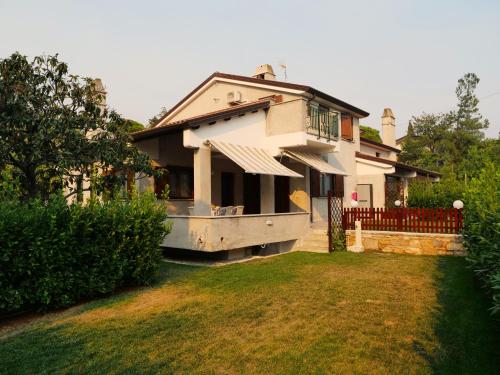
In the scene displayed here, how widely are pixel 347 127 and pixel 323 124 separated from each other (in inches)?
202

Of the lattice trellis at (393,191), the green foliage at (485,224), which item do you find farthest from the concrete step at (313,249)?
the lattice trellis at (393,191)

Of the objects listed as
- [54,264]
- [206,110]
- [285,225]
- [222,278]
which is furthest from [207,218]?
[206,110]

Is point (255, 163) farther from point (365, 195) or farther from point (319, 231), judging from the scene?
Result: point (365, 195)

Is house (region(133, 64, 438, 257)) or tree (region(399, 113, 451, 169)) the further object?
tree (region(399, 113, 451, 169))

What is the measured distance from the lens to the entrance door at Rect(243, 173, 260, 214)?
2143 cm

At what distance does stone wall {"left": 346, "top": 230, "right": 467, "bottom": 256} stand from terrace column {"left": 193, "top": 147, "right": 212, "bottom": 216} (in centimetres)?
708

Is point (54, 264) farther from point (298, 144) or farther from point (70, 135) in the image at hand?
point (298, 144)

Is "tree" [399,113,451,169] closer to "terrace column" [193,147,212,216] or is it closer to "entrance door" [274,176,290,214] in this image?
"entrance door" [274,176,290,214]

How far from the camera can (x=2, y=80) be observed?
11250 millimetres

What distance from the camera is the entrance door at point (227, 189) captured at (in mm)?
22406

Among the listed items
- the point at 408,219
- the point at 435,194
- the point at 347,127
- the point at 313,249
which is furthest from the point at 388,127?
the point at 313,249

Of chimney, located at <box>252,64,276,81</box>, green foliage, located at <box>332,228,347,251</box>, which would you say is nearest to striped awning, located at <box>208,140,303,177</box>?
green foliage, located at <box>332,228,347,251</box>

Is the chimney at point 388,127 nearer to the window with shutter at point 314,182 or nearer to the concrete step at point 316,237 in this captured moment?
the window with shutter at point 314,182

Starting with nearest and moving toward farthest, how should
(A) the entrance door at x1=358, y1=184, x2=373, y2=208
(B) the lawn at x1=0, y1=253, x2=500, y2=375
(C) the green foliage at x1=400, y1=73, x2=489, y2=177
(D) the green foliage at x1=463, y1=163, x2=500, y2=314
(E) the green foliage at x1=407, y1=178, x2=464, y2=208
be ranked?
(B) the lawn at x1=0, y1=253, x2=500, y2=375 < (D) the green foliage at x1=463, y1=163, x2=500, y2=314 < (E) the green foliage at x1=407, y1=178, x2=464, y2=208 < (A) the entrance door at x1=358, y1=184, x2=373, y2=208 < (C) the green foliage at x1=400, y1=73, x2=489, y2=177
